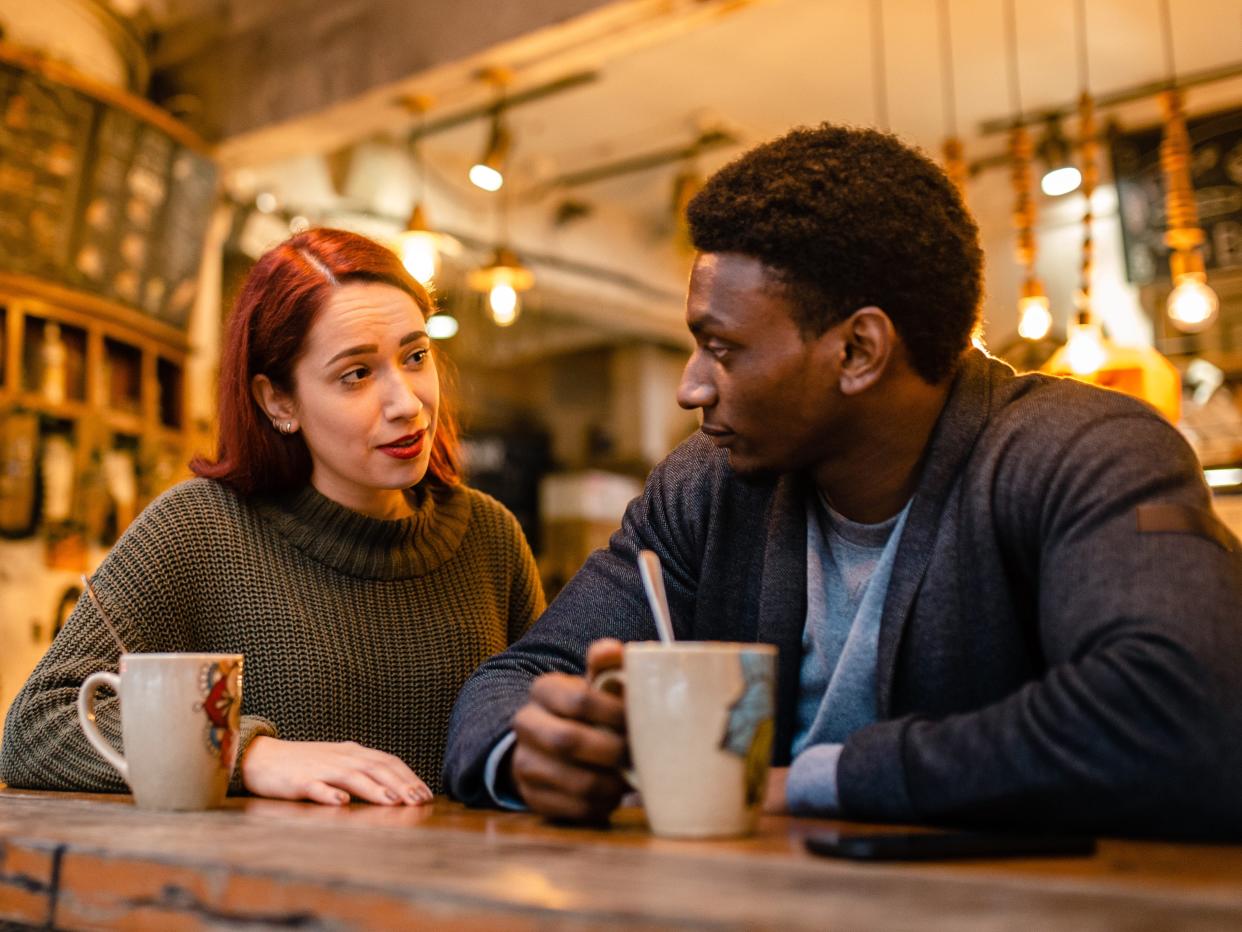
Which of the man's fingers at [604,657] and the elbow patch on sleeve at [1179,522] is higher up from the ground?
the elbow patch on sleeve at [1179,522]

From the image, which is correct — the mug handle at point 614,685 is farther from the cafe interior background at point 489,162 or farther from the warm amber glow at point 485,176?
the warm amber glow at point 485,176

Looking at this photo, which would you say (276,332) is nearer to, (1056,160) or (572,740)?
(572,740)

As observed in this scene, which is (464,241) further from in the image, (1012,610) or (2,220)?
(1012,610)

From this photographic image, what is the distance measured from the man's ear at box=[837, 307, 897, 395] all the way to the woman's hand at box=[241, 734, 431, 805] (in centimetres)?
61

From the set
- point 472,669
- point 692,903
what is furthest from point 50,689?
point 692,903

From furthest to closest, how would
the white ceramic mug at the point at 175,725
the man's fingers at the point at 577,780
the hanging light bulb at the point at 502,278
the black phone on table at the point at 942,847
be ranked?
the hanging light bulb at the point at 502,278, the white ceramic mug at the point at 175,725, the man's fingers at the point at 577,780, the black phone on table at the point at 942,847

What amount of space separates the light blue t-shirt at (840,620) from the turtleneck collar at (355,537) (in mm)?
662

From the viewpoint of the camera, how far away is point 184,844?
876 millimetres

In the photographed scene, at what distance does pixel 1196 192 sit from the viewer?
5.13 m

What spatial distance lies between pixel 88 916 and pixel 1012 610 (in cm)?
83

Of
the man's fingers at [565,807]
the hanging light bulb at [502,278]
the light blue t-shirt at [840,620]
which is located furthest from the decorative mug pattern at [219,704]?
the hanging light bulb at [502,278]

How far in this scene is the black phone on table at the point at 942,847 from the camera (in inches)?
29.2

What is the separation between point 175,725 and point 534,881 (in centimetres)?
53

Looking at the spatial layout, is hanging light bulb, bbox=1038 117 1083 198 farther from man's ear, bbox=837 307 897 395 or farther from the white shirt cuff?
the white shirt cuff
